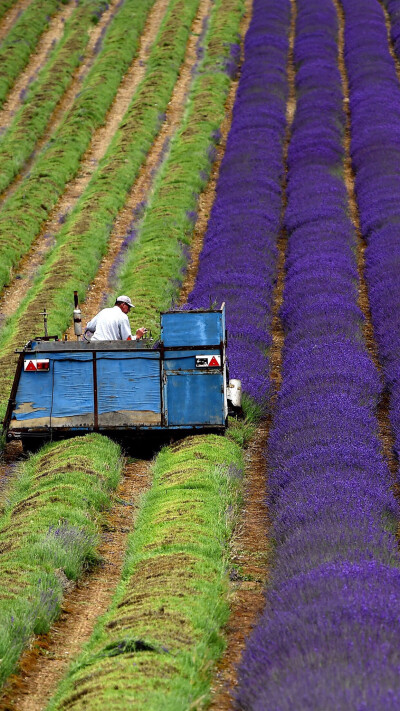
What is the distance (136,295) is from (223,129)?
13208 millimetres

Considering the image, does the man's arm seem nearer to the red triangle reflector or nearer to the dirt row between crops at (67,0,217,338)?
the red triangle reflector

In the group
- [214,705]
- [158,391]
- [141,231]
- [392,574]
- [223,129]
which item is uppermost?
[223,129]

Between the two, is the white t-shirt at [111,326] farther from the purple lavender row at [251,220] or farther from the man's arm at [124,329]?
the purple lavender row at [251,220]

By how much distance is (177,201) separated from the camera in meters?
23.2

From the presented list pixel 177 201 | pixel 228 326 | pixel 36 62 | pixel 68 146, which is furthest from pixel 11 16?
pixel 228 326

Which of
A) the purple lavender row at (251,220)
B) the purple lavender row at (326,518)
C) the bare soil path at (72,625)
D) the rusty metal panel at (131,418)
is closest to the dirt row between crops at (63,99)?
the purple lavender row at (251,220)

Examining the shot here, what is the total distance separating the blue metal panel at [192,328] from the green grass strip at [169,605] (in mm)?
1420

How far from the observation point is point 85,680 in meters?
6.01

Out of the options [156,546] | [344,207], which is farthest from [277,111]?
[156,546]

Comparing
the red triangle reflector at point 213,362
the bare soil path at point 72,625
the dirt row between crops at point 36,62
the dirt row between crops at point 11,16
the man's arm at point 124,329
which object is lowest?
the bare soil path at point 72,625

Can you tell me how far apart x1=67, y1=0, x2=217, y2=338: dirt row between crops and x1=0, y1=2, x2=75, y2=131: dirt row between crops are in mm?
4851

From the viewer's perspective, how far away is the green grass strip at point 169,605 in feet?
18.9

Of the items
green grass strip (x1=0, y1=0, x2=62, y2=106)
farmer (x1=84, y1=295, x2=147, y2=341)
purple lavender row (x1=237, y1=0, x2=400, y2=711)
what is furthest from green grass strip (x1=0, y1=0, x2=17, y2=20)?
farmer (x1=84, y1=295, x2=147, y2=341)

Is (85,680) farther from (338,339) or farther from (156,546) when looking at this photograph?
(338,339)
